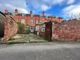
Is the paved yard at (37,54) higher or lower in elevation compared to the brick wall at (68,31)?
lower

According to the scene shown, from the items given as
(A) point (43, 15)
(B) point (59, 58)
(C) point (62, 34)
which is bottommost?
(B) point (59, 58)

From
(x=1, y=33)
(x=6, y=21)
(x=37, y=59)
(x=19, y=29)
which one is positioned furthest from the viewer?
(x=19, y=29)

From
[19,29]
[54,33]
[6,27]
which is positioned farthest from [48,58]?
[19,29]

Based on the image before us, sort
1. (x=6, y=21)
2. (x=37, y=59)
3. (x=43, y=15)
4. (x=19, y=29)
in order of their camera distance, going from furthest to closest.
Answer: (x=43, y=15) → (x=19, y=29) → (x=6, y=21) → (x=37, y=59)

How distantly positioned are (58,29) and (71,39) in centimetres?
201

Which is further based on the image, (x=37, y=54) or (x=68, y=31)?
(x=68, y=31)

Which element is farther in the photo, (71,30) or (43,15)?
(43,15)

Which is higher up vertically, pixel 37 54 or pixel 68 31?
pixel 68 31

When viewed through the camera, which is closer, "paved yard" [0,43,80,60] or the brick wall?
"paved yard" [0,43,80,60]

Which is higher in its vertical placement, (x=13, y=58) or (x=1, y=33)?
(x=1, y=33)

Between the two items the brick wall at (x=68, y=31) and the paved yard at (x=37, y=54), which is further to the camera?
the brick wall at (x=68, y=31)

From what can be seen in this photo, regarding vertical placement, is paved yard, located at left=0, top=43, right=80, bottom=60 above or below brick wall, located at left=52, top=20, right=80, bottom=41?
below

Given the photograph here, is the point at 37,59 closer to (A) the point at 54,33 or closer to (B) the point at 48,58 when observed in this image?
(B) the point at 48,58

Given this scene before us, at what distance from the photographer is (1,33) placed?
1781cm
